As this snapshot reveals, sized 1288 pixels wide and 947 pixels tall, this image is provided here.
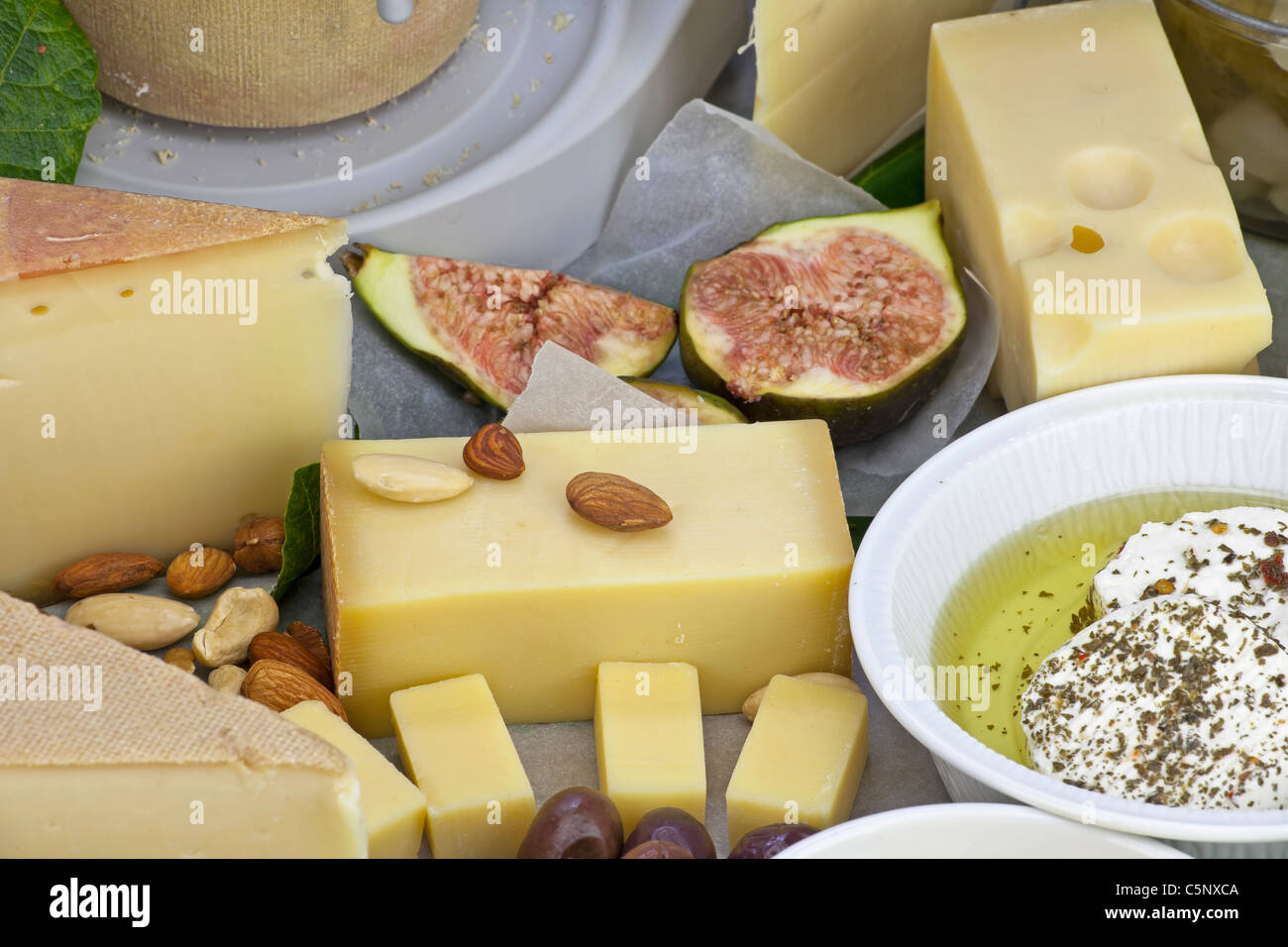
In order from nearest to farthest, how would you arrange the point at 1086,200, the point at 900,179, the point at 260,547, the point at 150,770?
the point at 150,770 < the point at 260,547 < the point at 1086,200 < the point at 900,179

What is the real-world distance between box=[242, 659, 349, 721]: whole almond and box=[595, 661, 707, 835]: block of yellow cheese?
0.29m

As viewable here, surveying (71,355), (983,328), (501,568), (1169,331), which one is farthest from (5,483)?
(1169,331)

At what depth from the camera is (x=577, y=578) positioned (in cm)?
155

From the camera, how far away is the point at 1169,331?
1683 millimetres

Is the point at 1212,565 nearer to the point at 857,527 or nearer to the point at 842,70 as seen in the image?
the point at 857,527

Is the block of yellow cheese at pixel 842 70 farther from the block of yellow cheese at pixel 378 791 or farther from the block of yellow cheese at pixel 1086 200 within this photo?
the block of yellow cheese at pixel 378 791

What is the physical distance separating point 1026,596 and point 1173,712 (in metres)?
0.31

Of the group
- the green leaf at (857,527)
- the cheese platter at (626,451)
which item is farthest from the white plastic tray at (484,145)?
the green leaf at (857,527)

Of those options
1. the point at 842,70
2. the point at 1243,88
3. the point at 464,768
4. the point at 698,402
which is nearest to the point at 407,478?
the point at 464,768

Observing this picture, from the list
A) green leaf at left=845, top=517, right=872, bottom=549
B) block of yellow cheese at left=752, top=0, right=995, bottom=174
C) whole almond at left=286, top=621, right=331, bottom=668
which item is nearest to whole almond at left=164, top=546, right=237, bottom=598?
whole almond at left=286, top=621, right=331, bottom=668

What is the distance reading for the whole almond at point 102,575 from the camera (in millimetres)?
1717

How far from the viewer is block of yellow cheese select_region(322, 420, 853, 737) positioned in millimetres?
1547
